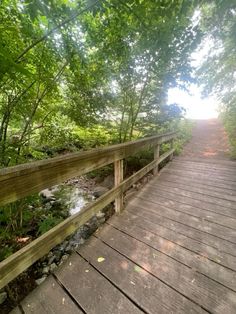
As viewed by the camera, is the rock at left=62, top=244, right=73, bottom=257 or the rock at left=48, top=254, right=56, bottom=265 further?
the rock at left=62, top=244, right=73, bottom=257

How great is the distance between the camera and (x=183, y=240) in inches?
87.7

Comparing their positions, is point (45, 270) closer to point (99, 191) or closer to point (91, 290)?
point (91, 290)

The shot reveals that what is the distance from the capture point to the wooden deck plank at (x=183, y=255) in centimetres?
171

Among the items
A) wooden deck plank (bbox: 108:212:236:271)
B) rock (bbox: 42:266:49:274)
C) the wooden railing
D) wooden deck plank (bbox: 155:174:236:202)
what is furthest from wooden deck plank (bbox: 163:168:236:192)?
rock (bbox: 42:266:49:274)

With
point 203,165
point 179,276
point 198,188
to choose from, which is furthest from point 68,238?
point 203,165

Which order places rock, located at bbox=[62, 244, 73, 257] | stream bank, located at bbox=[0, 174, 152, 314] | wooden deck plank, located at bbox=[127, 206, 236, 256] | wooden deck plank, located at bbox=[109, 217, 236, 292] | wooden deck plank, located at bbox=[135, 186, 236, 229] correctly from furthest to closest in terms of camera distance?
1. rock, located at bbox=[62, 244, 73, 257]
2. wooden deck plank, located at bbox=[135, 186, 236, 229]
3. stream bank, located at bbox=[0, 174, 152, 314]
4. wooden deck plank, located at bbox=[127, 206, 236, 256]
5. wooden deck plank, located at bbox=[109, 217, 236, 292]

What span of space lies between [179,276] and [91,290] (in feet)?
2.51

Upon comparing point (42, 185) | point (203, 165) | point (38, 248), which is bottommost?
point (203, 165)

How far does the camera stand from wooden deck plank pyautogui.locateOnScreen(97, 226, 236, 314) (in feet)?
4.87

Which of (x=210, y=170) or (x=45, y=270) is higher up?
(x=210, y=170)

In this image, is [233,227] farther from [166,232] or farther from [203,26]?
[203,26]

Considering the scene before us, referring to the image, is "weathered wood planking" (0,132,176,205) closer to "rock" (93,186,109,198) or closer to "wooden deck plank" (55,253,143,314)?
"wooden deck plank" (55,253,143,314)

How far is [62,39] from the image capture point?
298cm

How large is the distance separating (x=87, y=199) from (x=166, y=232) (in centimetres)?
326
